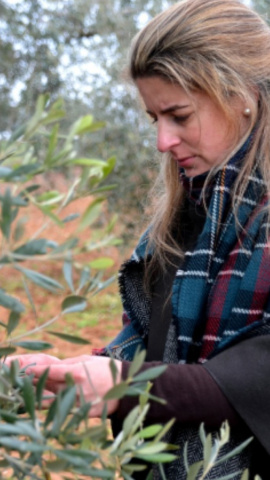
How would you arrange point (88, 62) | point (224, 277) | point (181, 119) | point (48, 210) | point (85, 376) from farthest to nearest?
point (88, 62) → point (181, 119) → point (224, 277) → point (85, 376) → point (48, 210)

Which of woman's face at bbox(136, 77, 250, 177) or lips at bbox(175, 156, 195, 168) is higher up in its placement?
woman's face at bbox(136, 77, 250, 177)

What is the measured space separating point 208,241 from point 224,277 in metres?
0.11

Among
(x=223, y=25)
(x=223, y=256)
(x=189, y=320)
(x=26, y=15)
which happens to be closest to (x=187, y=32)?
(x=223, y=25)

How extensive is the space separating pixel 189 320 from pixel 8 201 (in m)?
1.17

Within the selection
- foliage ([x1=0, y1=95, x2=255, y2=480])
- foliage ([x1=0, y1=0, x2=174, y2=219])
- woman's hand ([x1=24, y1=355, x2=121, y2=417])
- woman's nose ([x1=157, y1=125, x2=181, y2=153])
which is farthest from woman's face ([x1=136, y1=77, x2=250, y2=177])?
foliage ([x1=0, y1=0, x2=174, y2=219])

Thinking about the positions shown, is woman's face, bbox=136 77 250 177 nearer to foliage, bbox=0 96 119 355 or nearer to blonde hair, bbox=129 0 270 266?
blonde hair, bbox=129 0 270 266

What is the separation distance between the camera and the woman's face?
6.42 feet

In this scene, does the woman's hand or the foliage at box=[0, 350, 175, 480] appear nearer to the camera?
the foliage at box=[0, 350, 175, 480]

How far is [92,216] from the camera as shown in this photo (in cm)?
80

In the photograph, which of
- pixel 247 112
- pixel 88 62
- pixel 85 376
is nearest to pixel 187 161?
pixel 247 112

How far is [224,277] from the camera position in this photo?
186cm

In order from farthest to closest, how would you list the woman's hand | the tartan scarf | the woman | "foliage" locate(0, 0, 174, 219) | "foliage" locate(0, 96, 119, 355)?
"foliage" locate(0, 0, 174, 219) < the tartan scarf < the woman < the woman's hand < "foliage" locate(0, 96, 119, 355)

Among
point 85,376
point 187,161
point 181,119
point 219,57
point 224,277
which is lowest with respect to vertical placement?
point 85,376

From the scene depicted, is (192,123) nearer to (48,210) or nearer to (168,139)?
(168,139)
